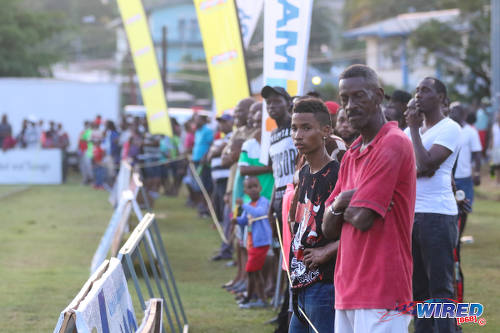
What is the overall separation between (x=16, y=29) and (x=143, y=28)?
24.7 m

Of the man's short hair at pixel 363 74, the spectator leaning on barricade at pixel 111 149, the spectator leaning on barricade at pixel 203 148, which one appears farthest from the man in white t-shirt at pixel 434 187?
the spectator leaning on barricade at pixel 111 149

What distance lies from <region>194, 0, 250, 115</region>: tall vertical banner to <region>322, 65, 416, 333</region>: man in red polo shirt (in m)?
6.61

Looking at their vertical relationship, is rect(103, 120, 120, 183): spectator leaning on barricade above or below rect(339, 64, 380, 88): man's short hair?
below

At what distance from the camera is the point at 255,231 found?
859 centimetres

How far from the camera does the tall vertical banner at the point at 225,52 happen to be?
10523 millimetres

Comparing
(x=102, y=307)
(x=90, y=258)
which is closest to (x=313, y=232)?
(x=102, y=307)

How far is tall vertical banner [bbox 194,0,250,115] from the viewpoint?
10523mm

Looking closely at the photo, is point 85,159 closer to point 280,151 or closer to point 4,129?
point 4,129

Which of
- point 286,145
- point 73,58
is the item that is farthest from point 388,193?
point 73,58

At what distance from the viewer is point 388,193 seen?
3.70 metres

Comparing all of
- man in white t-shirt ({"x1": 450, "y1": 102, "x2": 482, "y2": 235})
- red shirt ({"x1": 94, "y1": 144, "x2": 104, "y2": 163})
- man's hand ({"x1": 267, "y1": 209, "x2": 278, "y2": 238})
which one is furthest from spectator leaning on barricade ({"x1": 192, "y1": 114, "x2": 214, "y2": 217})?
red shirt ({"x1": 94, "y1": 144, "x2": 104, "y2": 163})

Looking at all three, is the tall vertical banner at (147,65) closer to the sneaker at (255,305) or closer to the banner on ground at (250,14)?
the banner on ground at (250,14)

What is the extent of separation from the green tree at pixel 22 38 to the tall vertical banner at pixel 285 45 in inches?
1412

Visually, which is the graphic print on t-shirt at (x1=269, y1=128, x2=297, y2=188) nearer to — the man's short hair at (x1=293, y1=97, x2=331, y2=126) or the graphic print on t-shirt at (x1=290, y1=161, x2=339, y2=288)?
the man's short hair at (x1=293, y1=97, x2=331, y2=126)
